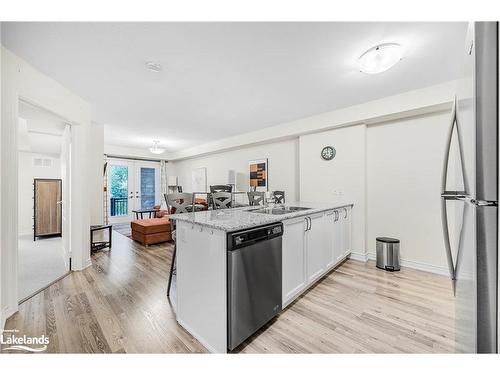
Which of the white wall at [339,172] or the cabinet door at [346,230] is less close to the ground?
the white wall at [339,172]

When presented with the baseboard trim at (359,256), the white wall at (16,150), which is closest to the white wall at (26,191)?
the white wall at (16,150)

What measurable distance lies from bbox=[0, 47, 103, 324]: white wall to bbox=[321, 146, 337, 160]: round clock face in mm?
3810

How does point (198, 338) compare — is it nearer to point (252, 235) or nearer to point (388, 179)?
point (252, 235)

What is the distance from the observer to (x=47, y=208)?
190 inches

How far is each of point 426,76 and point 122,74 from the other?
353 cm

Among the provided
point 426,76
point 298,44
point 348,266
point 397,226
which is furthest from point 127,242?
point 426,76

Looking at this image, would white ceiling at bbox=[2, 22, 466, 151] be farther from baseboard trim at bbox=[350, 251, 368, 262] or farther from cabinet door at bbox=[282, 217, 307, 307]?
baseboard trim at bbox=[350, 251, 368, 262]

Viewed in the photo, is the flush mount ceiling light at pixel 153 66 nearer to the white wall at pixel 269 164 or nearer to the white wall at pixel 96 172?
the white wall at pixel 96 172

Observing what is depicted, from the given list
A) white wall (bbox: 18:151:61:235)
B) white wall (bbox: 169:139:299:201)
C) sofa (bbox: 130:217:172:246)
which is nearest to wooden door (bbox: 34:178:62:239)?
white wall (bbox: 18:151:61:235)

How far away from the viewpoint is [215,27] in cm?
161

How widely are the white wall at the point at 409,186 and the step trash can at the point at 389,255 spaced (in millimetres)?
281

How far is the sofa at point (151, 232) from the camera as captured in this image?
4125 mm

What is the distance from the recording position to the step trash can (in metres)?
2.92
